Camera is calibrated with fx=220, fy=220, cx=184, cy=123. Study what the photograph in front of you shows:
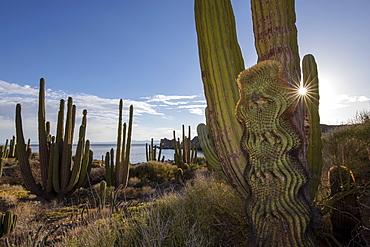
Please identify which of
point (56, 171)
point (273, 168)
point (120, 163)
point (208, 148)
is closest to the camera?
point (273, 168)

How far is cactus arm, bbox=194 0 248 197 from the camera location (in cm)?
286

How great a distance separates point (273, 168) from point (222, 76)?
4.73 feet

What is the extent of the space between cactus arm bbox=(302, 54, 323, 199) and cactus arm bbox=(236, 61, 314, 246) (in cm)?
94

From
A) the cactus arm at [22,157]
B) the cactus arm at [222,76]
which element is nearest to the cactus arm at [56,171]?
the cactus arm at [22,157]

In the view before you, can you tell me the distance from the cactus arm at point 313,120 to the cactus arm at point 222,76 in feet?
2.96

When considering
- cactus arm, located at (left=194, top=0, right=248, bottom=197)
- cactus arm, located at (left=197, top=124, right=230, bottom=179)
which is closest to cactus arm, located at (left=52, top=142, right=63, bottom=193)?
cactus arm, located at (left=197, top=124, right=230, bottom=179)

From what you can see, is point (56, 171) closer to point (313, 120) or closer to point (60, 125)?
point (60, 125)

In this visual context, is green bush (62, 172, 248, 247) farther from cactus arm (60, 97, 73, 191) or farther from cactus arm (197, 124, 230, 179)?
cactus arm (60, 97, 73, 191)

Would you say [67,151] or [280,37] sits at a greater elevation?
[280,37]

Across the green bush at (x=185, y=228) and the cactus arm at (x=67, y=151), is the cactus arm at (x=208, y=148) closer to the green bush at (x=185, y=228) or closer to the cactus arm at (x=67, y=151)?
the green bush at (x=185, y=228)

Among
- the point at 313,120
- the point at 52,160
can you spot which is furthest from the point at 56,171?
the point at 313,120

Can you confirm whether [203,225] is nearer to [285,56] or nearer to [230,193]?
[230,193]

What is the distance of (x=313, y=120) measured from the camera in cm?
298

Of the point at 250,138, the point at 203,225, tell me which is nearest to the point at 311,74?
the point at 250,138
